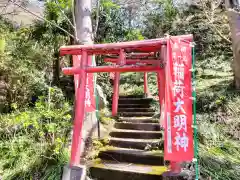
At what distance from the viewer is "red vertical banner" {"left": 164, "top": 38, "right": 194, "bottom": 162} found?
3385 millimetres

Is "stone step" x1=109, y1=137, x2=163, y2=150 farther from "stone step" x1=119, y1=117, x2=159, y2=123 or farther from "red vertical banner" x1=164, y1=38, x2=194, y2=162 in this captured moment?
"red vertical banner" x1=164, y1=38, x2=194, y2=162

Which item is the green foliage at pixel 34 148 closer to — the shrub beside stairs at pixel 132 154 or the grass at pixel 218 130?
the shrub beside stairs at pixel 132 154

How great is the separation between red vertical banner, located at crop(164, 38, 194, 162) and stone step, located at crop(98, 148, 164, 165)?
4.00ft

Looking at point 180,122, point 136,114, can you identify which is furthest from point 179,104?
point 136,114

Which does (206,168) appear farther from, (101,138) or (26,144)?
(26,144)

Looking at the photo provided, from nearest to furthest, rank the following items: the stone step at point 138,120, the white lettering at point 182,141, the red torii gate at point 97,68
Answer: the white lettering at point 182,141 < the red torii gate at point 97,68 < the stone step at point 138,120

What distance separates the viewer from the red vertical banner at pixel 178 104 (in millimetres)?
3385

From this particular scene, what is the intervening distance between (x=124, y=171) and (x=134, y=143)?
111 cm

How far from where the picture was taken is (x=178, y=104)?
11.3 ft

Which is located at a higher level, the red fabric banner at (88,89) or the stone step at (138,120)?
the red fabric banner at (88,89)

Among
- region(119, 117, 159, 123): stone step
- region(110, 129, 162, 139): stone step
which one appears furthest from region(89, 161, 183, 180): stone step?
region(119, 117, 159, 123): stone step

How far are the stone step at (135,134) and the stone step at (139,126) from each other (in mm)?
334

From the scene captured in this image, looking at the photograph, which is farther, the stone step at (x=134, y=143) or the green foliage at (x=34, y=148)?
the stone step at (x=134, y=143)

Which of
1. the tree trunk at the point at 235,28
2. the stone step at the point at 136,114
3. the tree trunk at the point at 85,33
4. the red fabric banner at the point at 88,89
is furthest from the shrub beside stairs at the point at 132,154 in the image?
the tree trunk at the point at 235,28
